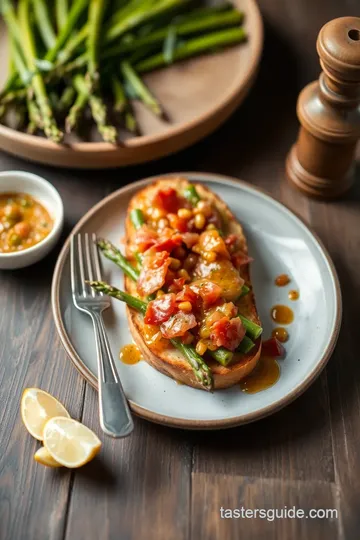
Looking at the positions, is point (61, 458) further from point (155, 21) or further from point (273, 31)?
point (273, 31)

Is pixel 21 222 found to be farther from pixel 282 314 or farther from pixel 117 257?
pixel 282 314

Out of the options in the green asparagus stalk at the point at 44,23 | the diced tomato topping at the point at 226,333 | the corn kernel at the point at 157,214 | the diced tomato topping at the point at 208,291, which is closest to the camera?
the diced tomato topping at the point at 226,333

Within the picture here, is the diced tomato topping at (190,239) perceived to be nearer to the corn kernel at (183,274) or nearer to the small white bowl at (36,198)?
the corn kernel at (183,274)

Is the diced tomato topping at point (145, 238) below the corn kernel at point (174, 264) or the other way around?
the other way around

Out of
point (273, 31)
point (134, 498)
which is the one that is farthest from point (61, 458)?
point (273, 31)

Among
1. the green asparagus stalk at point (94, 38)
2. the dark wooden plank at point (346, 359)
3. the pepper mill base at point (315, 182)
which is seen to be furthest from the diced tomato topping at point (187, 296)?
the green asparagus stalk at point (94, 38)

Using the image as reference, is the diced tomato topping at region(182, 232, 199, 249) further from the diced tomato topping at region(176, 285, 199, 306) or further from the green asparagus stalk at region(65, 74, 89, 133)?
the green asparagus stalk at region(65, 74, 89, 133)
